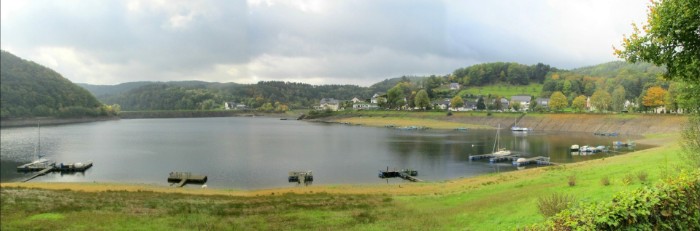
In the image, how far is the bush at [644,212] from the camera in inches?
253

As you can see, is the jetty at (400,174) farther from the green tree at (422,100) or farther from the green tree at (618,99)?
the green tree at (422,100)

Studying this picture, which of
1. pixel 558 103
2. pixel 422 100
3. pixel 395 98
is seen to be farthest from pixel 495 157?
pixel 395 98

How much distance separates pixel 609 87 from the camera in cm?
12912

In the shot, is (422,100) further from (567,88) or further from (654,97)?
(654,97)

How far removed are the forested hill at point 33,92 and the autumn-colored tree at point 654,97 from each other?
15333 centimetres

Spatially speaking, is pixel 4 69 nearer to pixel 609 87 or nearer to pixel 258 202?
pixel 258 202

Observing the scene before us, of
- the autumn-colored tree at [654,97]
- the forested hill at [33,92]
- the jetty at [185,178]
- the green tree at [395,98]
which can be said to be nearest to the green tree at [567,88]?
the autumn-colored tree at [654,97]

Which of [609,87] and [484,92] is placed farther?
[484,92]

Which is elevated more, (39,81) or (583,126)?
(39,81)

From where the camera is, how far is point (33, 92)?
10725cm

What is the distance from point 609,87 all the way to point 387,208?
438 feet

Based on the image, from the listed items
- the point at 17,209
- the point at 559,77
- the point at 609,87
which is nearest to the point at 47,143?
the point at 17,209

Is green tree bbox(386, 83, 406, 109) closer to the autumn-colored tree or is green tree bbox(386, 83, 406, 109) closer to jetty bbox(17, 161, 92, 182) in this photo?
the autumn-colored tree

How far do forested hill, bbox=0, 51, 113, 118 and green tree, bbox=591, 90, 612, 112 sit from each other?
15134 cm
